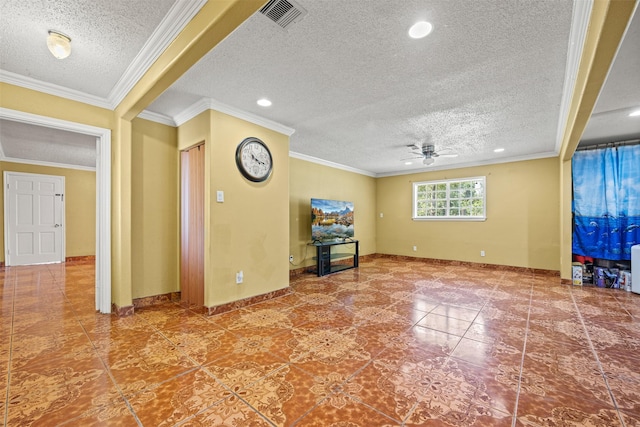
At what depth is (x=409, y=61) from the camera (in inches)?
91.7

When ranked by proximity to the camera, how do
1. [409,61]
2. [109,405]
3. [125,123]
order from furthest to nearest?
[125,123], [409,61], [109,405]

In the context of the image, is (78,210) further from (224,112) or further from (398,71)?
(398,71)

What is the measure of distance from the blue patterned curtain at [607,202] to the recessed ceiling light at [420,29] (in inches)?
188

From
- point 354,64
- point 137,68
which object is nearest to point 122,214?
point 137,68

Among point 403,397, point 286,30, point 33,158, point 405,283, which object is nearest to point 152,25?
point 286,30

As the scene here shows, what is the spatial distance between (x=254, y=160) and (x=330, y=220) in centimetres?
266

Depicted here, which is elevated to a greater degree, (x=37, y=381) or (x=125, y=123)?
(x=125, y=123)

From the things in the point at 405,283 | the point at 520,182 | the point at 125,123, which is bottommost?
the point at 405,283

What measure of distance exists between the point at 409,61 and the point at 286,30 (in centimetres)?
108

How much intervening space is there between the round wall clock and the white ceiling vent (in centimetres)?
182

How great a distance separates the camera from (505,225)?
599cm

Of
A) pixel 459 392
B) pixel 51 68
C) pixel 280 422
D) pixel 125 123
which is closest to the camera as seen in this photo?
pixel 280 422

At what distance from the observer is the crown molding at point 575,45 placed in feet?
5.42

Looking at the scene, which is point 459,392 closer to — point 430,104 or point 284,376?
point 284,376
